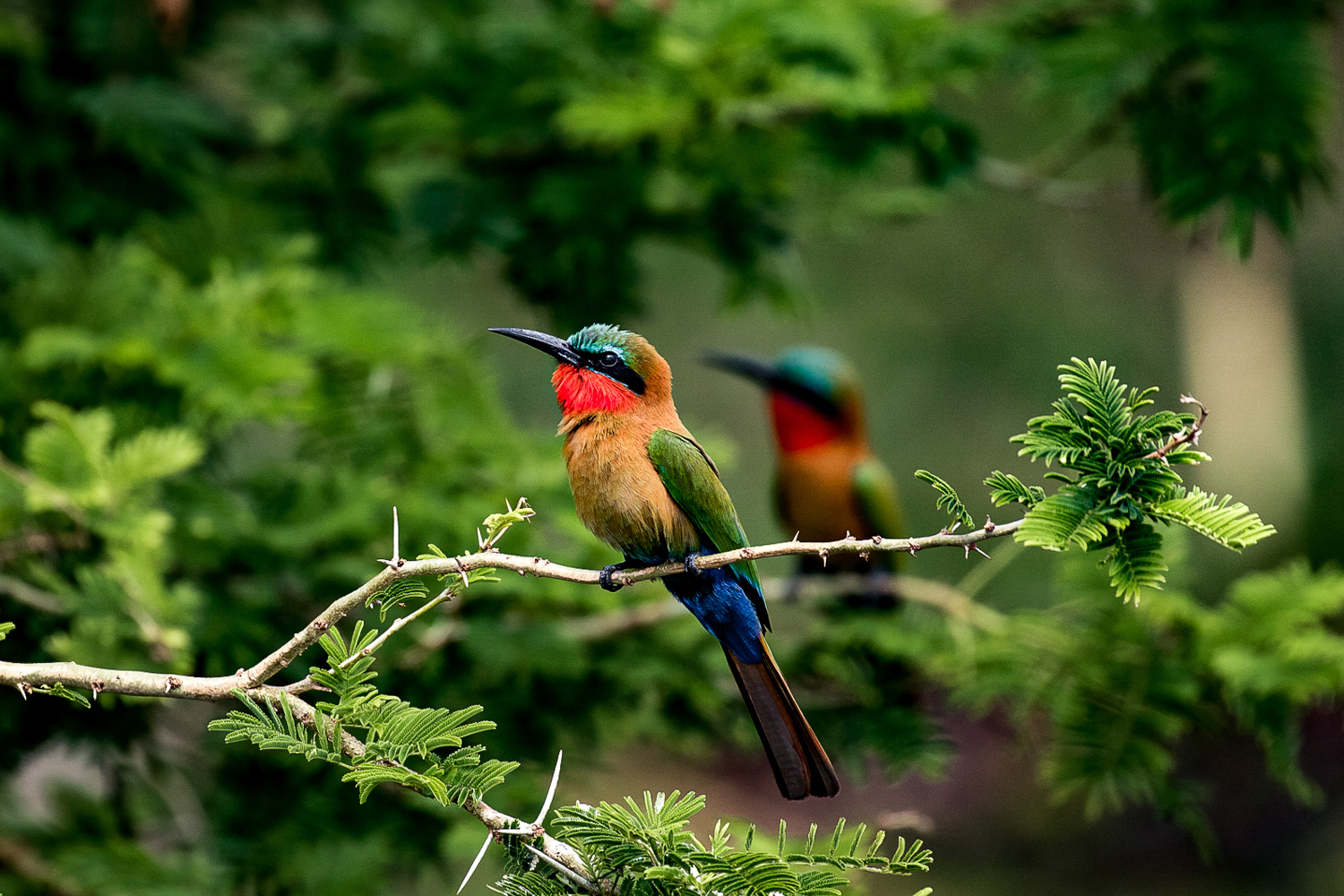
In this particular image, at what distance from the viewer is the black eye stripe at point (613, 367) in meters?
2.02

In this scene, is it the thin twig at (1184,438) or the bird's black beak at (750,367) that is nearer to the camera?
the thin twig at (1184,438)

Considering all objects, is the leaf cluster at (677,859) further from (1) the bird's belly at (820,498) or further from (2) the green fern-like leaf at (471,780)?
(1) the bird's belly at (820,498)

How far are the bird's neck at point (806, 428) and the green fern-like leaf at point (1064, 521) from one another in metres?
4.10

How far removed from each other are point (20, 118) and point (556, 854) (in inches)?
135

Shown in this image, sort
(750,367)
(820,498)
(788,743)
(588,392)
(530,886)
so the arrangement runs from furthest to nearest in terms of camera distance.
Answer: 1. (820,498)
2. (750,367)
3. (588,392)
4. (788,743)
5. (530,886)

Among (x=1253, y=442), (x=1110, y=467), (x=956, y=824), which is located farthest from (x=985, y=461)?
(x=1110, y=467)

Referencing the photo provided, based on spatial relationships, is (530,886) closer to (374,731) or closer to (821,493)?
(374,731)

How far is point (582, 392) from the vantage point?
210 cm

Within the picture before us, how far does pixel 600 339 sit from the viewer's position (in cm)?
201

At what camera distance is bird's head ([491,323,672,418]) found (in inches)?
78.5

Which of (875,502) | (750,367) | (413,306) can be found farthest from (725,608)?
(875,502)

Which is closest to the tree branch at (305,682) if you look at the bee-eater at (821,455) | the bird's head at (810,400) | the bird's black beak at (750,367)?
the bird's black beak at (750,367)

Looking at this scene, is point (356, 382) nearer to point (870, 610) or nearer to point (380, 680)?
point (380, 680)

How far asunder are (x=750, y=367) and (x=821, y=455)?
58 cm
